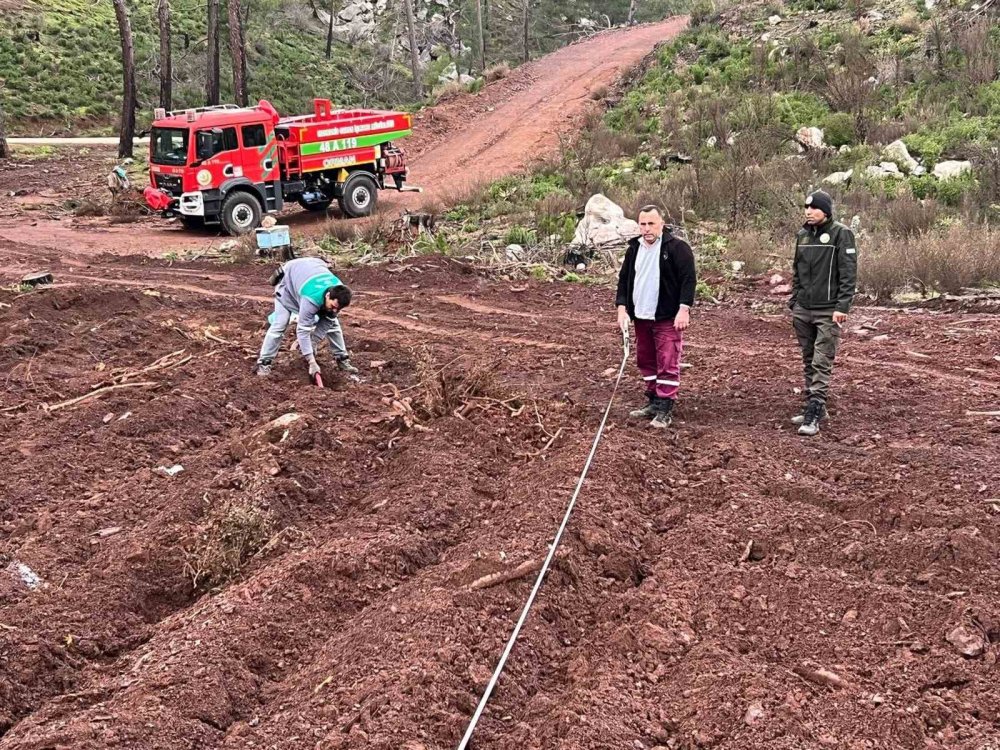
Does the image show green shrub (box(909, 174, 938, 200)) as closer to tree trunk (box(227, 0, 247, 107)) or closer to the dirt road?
the dirt road

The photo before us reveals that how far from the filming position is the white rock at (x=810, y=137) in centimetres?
1792

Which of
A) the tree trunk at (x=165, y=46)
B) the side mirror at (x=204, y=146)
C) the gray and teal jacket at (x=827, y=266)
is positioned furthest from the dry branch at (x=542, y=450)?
the tree trunk at (x=165, y=46)

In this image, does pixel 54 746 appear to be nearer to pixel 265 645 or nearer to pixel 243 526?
pixel 265 645

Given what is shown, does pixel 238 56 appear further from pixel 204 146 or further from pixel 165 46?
pixel 204 146

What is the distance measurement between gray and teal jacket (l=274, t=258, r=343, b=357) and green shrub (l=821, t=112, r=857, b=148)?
537 inches

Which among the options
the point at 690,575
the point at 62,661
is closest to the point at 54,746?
the point at 62,661

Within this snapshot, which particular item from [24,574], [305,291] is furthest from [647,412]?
[24,574]

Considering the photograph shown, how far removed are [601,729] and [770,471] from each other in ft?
9.51

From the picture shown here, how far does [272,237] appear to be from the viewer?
14789 millimetres

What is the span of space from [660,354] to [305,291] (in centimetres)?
301

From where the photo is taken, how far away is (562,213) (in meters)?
15.7

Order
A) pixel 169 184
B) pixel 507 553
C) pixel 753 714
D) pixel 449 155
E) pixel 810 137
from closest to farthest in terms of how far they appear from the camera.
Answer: pixel 753 714, pixel 507 553, pixel 169 184, pixel 810 137, pixel 449 155

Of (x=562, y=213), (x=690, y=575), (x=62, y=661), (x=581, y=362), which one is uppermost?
(x=562, y=213)

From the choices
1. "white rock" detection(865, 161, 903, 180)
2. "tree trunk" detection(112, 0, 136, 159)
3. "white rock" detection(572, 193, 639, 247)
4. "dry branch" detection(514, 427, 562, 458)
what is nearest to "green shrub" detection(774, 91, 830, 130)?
"white rock" detection(865, 161, 903, 180)
